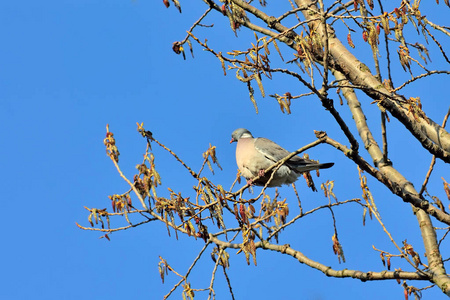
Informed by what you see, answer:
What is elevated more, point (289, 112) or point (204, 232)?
point (289, 112)

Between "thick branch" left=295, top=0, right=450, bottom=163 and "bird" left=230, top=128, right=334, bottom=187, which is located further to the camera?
"bird" left=230, top=128, right=334, bottom=187

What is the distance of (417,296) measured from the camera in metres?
4.50

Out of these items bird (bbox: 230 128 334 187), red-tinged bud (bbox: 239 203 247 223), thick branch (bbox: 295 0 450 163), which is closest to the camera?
red-tinged bud (bbox: 239 203 247 223)

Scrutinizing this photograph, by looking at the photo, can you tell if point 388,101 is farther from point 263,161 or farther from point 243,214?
point 263,161

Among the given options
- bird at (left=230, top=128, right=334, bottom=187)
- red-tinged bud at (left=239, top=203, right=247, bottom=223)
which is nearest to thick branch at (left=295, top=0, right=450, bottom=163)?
red-tinged bud at (left=239, top=203, right=247, bottom=223)

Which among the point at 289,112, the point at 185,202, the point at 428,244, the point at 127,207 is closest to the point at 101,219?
the point at 127,207

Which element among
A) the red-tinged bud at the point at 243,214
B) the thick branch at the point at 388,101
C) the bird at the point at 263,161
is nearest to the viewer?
the red-tinged bud at the point at 243,214

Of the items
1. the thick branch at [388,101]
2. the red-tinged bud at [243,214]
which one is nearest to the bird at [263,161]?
the thick branch at [388,101]

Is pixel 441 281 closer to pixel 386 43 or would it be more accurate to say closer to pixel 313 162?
pixel 386 43

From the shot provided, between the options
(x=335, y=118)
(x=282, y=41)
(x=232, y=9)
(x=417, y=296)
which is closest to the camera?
(x=335, y=118)

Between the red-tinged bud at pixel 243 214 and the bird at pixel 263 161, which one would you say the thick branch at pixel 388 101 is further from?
the bird at pixel 263 161

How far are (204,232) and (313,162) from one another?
230 centimetres

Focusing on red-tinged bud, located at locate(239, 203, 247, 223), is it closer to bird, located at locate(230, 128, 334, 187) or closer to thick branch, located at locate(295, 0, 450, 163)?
thick branch, located at locate(295, 0, 450, 163)

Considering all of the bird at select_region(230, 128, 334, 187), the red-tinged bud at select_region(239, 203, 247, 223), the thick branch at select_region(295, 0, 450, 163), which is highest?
the bird at select_region(230, 128, 334, 187)
